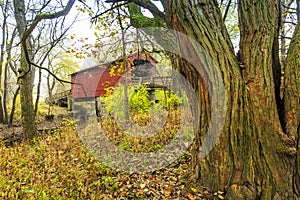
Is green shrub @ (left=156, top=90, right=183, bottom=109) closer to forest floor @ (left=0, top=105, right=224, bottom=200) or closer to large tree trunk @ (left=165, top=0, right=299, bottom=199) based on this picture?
forest floor @ (left=0, top=105, right=224, bottom=200)

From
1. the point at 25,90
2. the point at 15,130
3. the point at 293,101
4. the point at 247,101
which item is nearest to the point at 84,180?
the point at 247,101

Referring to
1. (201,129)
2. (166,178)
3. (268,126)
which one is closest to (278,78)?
(268,126)

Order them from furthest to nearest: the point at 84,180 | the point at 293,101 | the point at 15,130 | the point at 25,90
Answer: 1. the point at 15,130
2. the point at 25,90
3. the point at 84,180
4. the point at 293,101

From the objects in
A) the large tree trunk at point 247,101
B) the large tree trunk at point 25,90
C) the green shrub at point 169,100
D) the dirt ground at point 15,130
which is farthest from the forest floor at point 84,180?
the green shrub at point 169,100

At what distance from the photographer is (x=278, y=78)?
85.2 inches

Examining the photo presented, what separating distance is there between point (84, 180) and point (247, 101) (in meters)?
2.55

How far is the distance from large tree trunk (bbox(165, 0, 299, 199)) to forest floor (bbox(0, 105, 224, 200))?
1.35 ft

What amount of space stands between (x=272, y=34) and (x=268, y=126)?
0.96 m

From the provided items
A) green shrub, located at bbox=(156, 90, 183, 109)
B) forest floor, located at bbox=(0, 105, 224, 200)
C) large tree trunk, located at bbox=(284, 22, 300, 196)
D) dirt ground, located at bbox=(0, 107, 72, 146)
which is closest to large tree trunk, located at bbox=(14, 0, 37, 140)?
dirt ground, located at bbox=(0, 107, 72, 146)

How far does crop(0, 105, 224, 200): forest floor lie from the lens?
245 cm

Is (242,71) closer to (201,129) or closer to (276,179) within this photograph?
(201,129)

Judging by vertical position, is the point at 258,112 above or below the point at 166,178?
above

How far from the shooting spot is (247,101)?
6.48 feet

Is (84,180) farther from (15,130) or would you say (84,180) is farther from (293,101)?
(15,130)
